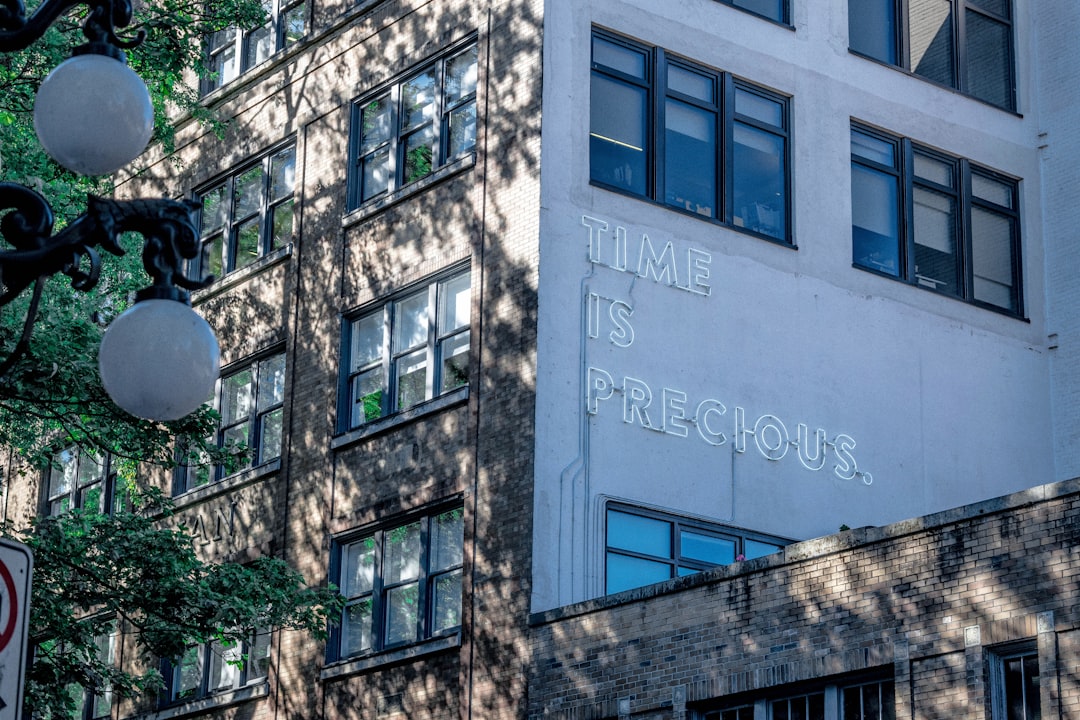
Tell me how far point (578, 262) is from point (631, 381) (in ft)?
5.52

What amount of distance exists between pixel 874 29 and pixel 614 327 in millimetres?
7438

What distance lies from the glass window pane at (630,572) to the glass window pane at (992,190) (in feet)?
29.1

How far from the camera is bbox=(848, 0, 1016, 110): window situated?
2795 centimetres

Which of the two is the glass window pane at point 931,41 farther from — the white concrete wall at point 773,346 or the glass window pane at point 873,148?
the glass window pane at point 873,148

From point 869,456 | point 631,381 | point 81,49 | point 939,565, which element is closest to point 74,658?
point 631,381

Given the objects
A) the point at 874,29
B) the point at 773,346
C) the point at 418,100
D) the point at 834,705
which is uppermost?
the point at 874,29

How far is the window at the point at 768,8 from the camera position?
26516 mm

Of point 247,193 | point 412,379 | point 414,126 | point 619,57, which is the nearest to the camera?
point 619,57

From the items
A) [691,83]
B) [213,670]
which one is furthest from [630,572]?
[213,670]

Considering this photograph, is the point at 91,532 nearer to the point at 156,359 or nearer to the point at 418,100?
the point at 418,100

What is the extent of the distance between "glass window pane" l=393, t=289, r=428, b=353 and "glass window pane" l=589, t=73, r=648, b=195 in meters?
3.13

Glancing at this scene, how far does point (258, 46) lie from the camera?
3075 centimetres

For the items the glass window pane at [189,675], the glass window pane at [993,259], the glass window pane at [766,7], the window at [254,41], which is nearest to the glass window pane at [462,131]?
the glass window pane at [766,7]

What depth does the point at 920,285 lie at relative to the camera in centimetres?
2698
